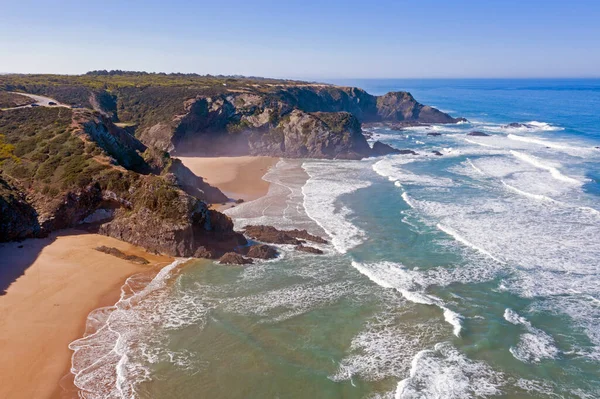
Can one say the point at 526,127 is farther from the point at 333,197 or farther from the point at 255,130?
the point at 333,197

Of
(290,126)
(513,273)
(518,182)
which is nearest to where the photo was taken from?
(513,273)

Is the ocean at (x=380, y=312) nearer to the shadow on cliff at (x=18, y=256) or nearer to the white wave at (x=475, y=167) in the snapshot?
the shadow on cliff at (x=18, y=256)

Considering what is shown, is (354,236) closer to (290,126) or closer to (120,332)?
(120,332)

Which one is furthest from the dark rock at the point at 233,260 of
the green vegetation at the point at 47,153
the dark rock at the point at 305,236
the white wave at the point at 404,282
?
the green vegetation at the point at 47,153

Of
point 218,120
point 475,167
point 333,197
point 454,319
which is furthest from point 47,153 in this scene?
point 475,167

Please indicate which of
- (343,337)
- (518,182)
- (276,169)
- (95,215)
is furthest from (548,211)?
(95,215)
